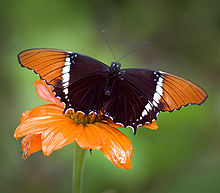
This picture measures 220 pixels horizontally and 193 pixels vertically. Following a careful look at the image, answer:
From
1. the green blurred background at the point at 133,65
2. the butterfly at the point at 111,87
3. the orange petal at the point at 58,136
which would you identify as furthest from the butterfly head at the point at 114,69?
the green blurred background at the point at 133,65

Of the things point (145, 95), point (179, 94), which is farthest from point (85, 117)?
point (179, 94)

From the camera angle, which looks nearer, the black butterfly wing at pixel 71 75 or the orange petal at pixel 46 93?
the black butterfly wing at pixel 71 75

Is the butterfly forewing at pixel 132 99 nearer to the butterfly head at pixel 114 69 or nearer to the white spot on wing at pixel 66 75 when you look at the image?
the butterfly head at pixel 114 69

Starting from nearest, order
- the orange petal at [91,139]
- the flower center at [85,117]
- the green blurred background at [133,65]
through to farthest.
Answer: the orange petal at [91,139]
the flower center at [85,117]
the green blurred background at [133,65]

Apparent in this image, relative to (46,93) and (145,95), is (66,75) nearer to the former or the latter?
(46,93)

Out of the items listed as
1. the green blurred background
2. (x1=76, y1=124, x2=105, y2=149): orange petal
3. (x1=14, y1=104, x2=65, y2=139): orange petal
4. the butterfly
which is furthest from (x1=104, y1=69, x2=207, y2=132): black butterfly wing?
the green blurred background

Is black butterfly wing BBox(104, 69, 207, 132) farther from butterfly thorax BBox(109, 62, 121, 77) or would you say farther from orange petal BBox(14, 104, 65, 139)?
orange petal BBox(14, 104, 65, 139)
